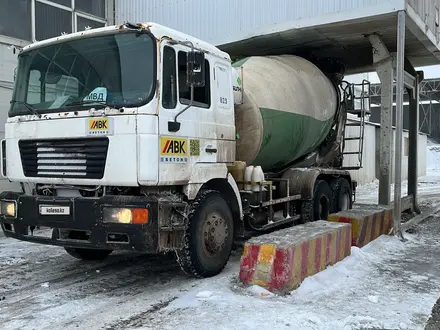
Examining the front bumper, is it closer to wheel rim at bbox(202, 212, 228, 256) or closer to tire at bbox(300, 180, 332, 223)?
wheel rim at bbox(202, 212, 228, 256)

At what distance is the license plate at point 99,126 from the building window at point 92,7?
763 cm

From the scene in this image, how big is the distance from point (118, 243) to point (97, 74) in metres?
1.88

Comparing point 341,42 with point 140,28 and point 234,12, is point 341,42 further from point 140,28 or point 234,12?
point 140,28

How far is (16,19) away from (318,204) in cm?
745

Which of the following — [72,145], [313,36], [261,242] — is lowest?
[261,242]

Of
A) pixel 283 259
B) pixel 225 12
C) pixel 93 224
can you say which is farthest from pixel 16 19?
pixel 283 259

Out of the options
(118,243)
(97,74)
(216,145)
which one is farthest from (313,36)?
(118,243)

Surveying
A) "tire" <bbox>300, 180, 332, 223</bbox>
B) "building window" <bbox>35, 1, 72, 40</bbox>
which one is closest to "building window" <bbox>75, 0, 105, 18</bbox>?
"building window" <bbox>35, 1, 72, 40</bbox>

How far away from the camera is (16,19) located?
32.5 feet

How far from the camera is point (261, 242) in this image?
17.2ft

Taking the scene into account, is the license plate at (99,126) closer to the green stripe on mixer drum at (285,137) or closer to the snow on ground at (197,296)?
the snow on ground at (197,296)

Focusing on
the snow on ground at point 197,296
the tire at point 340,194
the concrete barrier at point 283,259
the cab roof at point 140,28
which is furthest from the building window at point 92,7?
the concrete barrier at point 283,259

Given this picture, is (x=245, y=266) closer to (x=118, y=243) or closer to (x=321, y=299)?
(x=321, y=299)

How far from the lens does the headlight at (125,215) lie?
15.5ft
